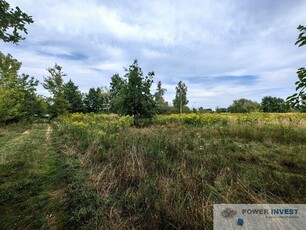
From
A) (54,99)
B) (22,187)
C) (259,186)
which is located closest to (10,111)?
(54,99)

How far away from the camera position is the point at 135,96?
12312mm

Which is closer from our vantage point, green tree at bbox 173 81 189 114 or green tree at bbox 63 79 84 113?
green tree at bbox 63 79 84 113

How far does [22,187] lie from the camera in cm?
366

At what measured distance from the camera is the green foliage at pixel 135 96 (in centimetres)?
1235

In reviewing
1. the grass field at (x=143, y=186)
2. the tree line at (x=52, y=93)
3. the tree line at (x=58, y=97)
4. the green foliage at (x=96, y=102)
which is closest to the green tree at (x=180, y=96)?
the tree line at (x=58, y=97)

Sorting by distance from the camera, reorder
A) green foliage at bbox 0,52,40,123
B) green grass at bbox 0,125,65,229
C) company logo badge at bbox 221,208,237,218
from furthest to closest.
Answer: green foliage at bbox 0,52,40,123 → green grass at bbox 0,125,65,229 → company logo badge at bbox 221,208,237,218

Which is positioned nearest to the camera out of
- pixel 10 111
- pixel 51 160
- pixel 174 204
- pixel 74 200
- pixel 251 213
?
pixel 251 213

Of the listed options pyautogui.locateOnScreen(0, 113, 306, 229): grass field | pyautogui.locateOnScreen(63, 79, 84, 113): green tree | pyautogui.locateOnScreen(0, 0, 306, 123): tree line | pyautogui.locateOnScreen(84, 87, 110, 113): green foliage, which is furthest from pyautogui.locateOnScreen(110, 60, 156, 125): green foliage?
pyautogui.locateOnScreen(84, 87, 110, 113): green foliage

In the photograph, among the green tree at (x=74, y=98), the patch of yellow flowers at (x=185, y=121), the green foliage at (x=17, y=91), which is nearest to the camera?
the patch of yellow flowers at (x=185, y=121)

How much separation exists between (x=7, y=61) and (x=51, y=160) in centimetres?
2330

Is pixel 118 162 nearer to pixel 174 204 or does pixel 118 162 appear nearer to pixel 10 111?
pixel 174 204

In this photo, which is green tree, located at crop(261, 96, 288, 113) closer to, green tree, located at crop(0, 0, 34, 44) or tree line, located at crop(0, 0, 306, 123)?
tree line, located at crop(0, 0, 306, 123)

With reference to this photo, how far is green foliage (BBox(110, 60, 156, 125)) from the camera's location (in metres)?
12.4

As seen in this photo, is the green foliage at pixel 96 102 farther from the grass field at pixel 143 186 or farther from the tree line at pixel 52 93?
the grass field at pixel 143 186
